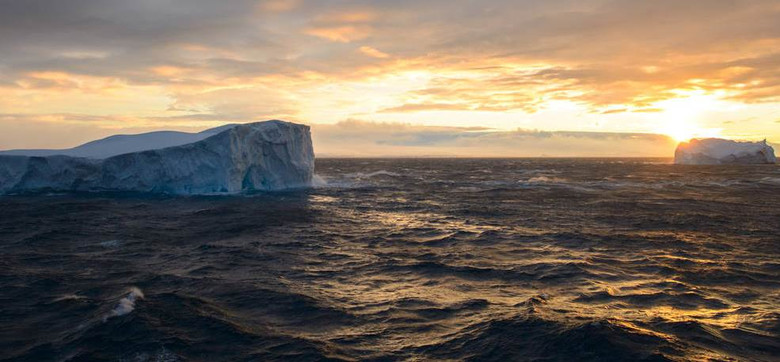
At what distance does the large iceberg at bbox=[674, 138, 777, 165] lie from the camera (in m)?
94.6

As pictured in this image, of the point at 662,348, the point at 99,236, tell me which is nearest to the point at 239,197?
the point at 99,236

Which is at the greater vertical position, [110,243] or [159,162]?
[159,162]

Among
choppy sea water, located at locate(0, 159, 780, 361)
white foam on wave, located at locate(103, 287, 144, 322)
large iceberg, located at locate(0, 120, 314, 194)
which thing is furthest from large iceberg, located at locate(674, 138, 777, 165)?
white foam on wave, located at locate(103, 287, 144, 322)

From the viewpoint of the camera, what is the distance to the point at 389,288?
11883mm

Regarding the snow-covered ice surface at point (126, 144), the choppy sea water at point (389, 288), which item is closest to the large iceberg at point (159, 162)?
the snow-covered ice surface at point (126, 144)

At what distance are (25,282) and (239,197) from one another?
2353 centimetres

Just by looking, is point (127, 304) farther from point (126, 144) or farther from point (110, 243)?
point (126, 144)

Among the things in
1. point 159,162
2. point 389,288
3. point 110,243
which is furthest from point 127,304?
point 159,162

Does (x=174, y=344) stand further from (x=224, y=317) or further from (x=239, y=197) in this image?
(x=239, y=197)

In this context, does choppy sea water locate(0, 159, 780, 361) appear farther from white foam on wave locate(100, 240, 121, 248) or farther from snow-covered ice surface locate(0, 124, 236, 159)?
snow-covered ice surface locate(0, 124, 236, 159)

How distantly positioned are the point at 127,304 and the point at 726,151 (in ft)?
365

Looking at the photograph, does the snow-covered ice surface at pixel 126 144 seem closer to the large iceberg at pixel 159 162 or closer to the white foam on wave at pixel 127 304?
the large iceberg at pixel 159 162

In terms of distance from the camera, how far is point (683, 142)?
10531 cm

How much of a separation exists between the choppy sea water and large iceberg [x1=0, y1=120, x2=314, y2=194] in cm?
1100
